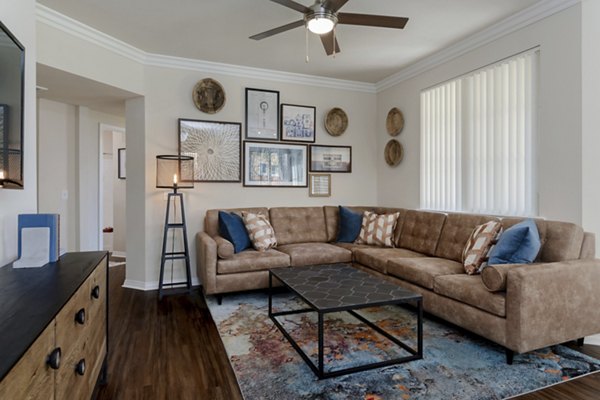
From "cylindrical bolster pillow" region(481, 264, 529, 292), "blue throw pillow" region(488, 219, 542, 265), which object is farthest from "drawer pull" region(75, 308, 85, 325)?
"blue throw pillow" region(488, 219, 542, 265)

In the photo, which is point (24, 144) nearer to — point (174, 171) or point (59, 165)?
point (174, 171)

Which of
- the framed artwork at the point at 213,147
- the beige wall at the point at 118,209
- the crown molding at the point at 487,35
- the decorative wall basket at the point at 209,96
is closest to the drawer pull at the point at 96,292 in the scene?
the framed artwork at the point at 213,147

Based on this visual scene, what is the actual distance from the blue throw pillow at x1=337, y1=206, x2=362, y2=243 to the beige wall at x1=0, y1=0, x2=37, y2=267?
3166mm

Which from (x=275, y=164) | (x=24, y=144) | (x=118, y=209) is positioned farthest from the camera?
(x=118, y=209)

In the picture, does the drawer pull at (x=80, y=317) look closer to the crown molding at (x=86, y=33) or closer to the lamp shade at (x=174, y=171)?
the lamp shade at (x=174, y=171)

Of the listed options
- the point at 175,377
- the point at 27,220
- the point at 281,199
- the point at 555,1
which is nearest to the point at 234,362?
the point at 175,377

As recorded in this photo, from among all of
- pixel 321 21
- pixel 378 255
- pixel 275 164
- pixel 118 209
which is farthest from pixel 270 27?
pixel 118 209

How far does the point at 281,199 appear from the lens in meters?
4.62

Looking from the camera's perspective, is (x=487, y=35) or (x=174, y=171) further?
(x=174, y=171)

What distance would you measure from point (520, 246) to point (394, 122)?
268 centimetres

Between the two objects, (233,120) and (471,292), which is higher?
(233,120)

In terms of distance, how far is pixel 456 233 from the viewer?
335 centimetres

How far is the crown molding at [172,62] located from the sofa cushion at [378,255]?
95.6 inches

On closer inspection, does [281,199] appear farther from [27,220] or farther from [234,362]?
[27,220]
